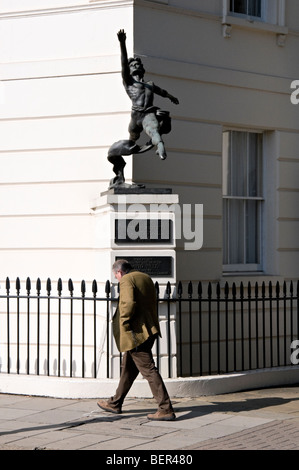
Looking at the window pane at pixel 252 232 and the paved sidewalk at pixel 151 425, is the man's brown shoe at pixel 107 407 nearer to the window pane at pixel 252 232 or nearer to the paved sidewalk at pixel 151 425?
the paved sidewalk at pixel 151 425

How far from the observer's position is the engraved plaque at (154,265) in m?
11.9

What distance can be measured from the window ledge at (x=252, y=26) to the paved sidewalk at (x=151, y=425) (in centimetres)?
560

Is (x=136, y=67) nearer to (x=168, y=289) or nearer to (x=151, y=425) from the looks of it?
(x=168, y=289)

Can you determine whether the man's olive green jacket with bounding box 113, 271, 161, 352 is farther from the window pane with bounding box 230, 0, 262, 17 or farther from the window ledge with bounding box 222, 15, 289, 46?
the window pane with bounding box 230, 0, 262, 17

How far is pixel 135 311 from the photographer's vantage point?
10195 mm

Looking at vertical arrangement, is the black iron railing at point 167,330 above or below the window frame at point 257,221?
below

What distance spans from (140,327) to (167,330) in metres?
1.66

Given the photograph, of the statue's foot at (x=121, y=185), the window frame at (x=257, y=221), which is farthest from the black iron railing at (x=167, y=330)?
the statue's foot at (x=121, y=185)

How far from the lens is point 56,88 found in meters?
13.3

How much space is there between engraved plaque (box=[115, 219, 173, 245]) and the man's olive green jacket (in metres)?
1.53

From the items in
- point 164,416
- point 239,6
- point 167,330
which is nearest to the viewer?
point 164,416

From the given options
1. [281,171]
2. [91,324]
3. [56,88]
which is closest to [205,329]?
[91,324]

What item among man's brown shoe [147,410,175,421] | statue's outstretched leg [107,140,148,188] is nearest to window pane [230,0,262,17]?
statue's outstretched leg [107,140,148,188]

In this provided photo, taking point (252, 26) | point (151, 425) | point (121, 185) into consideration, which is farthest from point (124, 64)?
point (151, 425)
